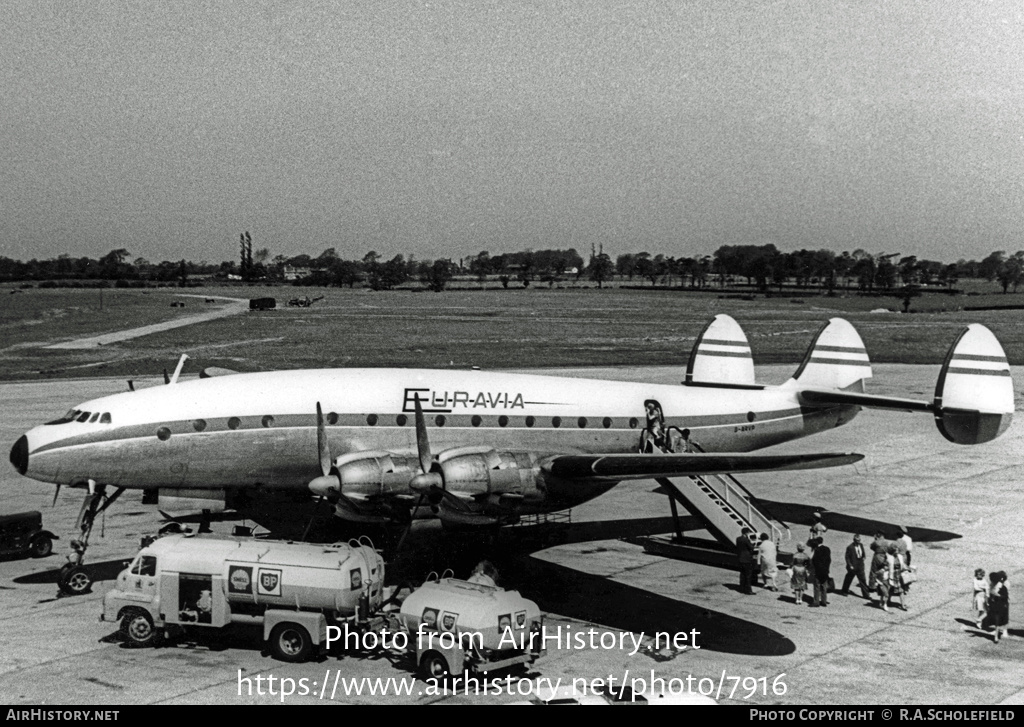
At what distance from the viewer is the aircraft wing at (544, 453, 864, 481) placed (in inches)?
726

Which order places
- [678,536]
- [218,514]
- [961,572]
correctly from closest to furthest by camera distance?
1. [961,572]
2. [678,536]
3. [218,514]

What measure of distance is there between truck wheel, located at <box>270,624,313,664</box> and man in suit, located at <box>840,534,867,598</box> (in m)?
11.8

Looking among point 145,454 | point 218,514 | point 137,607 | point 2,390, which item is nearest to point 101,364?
point 2,390

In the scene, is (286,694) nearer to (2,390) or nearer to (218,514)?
(218,514)

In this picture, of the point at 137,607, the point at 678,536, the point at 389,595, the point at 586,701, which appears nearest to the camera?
the point at 586,701

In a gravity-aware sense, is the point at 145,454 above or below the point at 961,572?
above

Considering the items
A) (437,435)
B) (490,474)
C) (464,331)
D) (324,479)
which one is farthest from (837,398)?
(464,331)

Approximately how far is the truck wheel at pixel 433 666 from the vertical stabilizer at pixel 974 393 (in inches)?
656

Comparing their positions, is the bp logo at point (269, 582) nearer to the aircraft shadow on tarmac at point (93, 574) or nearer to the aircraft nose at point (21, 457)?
the aircraft shadow on tarmac at point (93, 574)

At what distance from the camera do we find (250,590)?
17.8 meters

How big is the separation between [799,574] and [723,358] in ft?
38.5

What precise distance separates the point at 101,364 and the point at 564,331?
4835 centimetres

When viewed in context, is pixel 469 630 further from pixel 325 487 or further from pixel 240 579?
pixel 325 487

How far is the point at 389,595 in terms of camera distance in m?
21.3
